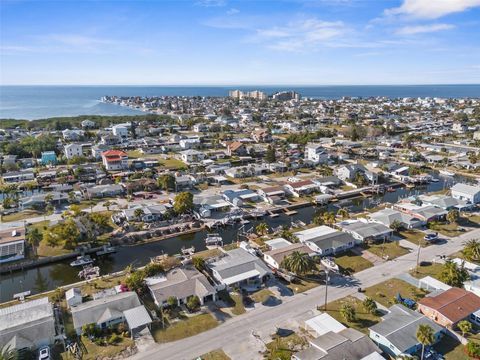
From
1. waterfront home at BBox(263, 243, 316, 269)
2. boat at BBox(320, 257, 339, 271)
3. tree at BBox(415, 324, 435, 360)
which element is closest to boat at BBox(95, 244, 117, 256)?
waterfront home at BBox(263, 243, 316, 269)

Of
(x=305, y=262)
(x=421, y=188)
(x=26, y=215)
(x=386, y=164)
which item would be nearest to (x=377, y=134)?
(x=386, y=164)

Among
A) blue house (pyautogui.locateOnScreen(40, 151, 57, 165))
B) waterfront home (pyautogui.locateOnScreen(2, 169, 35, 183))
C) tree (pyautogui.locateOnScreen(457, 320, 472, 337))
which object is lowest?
tree (pyautogui.locateOnScreen(457, 320, 472, 337))

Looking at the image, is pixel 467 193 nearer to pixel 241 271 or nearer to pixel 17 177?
pixel 241 271

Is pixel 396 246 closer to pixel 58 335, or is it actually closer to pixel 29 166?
pixel 58 335

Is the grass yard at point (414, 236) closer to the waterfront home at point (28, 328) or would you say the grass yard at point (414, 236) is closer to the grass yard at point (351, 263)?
the grass yard at point (351, 263)

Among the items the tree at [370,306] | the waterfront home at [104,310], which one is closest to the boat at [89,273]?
the waterfront home at [104,310]

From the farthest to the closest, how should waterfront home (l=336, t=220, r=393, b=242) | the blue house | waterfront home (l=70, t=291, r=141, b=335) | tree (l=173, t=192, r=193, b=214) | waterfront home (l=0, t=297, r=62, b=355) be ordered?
the blue house < tree (l=173, t=192, r=193, b=214) < waterfront home (l=336, t=220, r=393, b=242) < waterfront home (l=70, t=291, r=141, b=335) < waterfront home (l=0, t=297, r=62, b=355)

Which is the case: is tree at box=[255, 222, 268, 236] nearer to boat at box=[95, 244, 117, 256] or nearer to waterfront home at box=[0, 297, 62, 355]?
boat at box=[95, 244, 117, 256]
